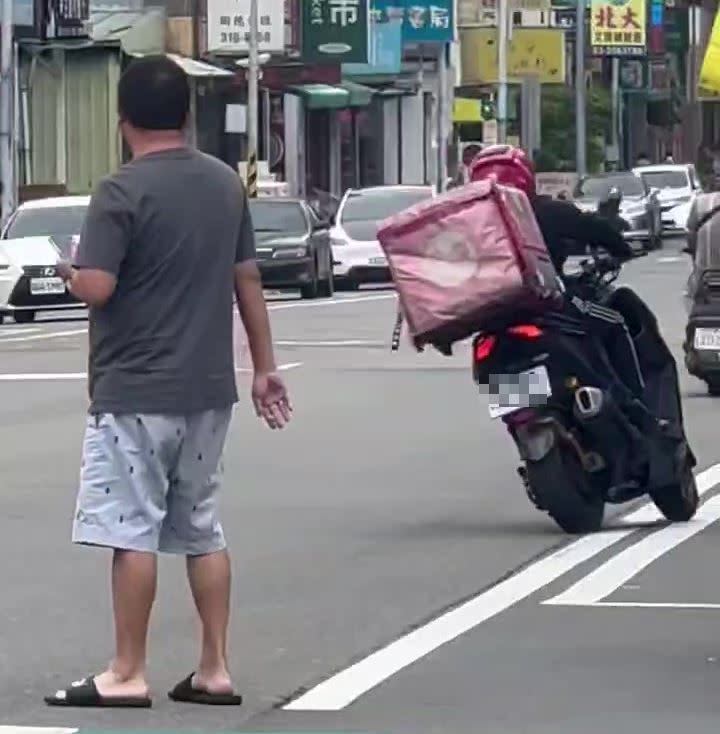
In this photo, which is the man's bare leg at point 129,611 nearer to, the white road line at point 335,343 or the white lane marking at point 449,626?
the white lane marking at point 449,626

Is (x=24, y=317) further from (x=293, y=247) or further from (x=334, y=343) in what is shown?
(x=334, y=343)

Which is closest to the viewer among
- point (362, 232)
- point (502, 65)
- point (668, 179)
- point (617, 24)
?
point (362, 232)

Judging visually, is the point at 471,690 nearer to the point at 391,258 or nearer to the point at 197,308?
the point at 197,308

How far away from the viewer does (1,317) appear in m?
34.8

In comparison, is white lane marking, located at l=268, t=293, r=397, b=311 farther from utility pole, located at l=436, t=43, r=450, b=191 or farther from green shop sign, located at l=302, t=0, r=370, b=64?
utility pole, located at l=436, t=43, r=450, b=191

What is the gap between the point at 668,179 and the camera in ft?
213

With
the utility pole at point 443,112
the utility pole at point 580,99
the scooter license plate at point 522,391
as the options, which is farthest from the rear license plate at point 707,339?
the utility pole at point 580,99

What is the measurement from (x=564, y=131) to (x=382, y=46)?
20013mm

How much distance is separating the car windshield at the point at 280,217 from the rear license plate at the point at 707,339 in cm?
1863

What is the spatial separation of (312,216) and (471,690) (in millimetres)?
31024

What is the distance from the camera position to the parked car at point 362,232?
42000 millimetres

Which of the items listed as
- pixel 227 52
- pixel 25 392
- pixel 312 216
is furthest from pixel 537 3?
pixel 25 392

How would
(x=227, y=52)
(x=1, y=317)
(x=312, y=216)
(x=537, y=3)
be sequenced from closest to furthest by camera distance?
(x=1, y=317) → (x=312, y=216) → (x=227, y=52) → (x=537, y=3)

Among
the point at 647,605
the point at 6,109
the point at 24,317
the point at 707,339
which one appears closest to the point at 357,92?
the point at 6,109
